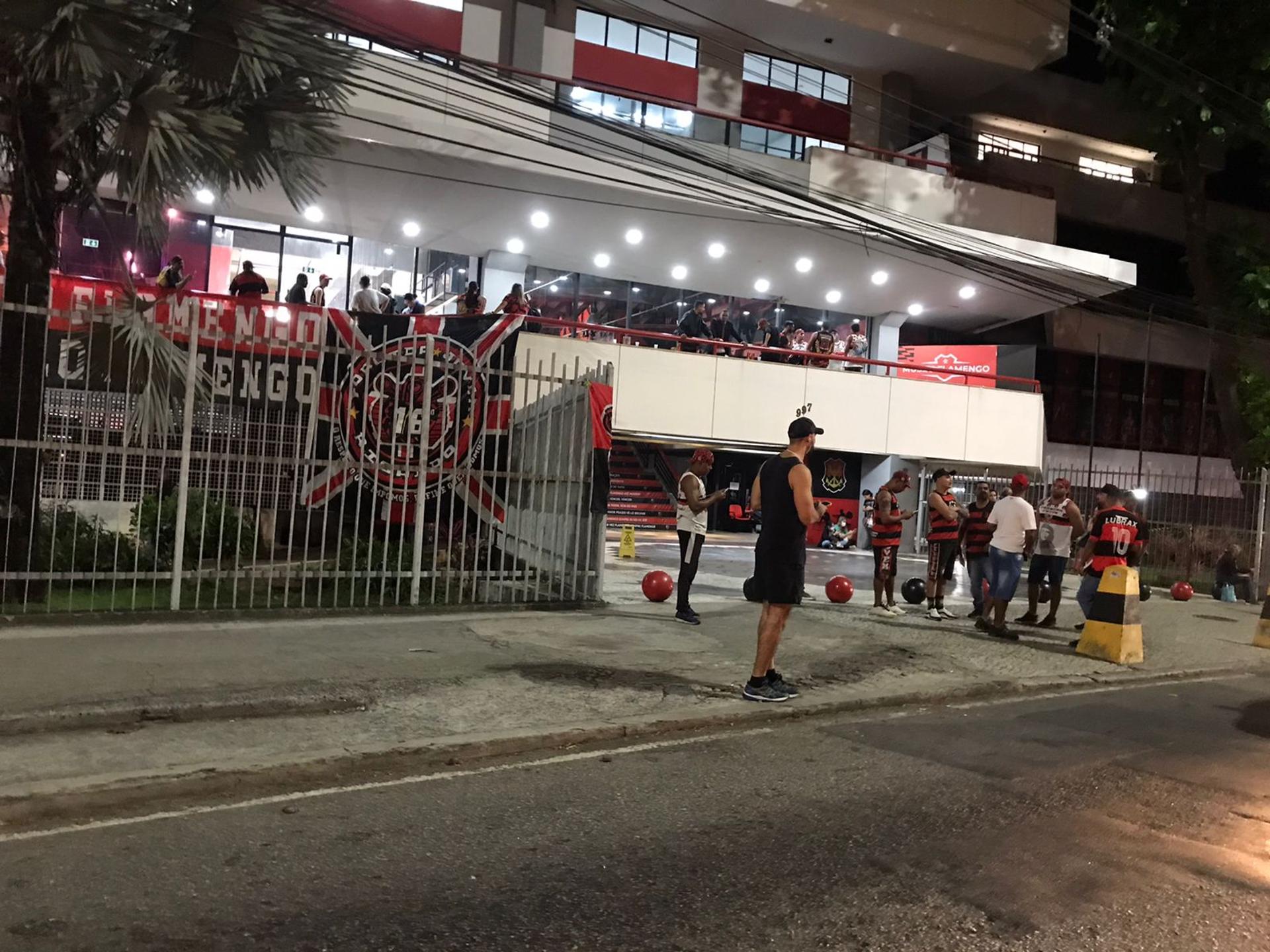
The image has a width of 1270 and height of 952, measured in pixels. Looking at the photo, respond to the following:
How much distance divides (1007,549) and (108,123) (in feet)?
32.0

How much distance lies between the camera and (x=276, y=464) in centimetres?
877

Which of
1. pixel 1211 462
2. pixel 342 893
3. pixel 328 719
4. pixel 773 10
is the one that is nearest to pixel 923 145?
pixel 773 10

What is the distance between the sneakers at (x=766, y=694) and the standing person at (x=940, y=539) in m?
4.88

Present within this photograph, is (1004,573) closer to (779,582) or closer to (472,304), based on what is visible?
(779,582)

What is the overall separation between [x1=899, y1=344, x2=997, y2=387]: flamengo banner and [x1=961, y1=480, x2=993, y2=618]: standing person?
12607 mm

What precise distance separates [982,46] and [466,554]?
63.8 feet

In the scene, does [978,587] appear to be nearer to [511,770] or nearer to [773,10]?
[511,770]

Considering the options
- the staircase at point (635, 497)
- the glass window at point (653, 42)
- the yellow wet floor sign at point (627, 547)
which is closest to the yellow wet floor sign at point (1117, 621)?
the yellow wet floor sign at point (627, 547)

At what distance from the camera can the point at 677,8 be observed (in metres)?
21.7

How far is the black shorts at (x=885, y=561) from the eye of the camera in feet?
37.6

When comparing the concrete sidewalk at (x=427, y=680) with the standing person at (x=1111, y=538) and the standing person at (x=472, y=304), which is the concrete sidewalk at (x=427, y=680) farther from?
the standing person at (x=472, y=304)

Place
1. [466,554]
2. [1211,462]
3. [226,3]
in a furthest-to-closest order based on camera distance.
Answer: [1211,462] < [466,554] < [226,3]

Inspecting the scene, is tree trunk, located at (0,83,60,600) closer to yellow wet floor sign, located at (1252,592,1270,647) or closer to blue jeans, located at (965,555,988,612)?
blue jeans, located at (965,555,988,612)

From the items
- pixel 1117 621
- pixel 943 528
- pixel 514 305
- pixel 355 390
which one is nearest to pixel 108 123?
pixel 355 390
